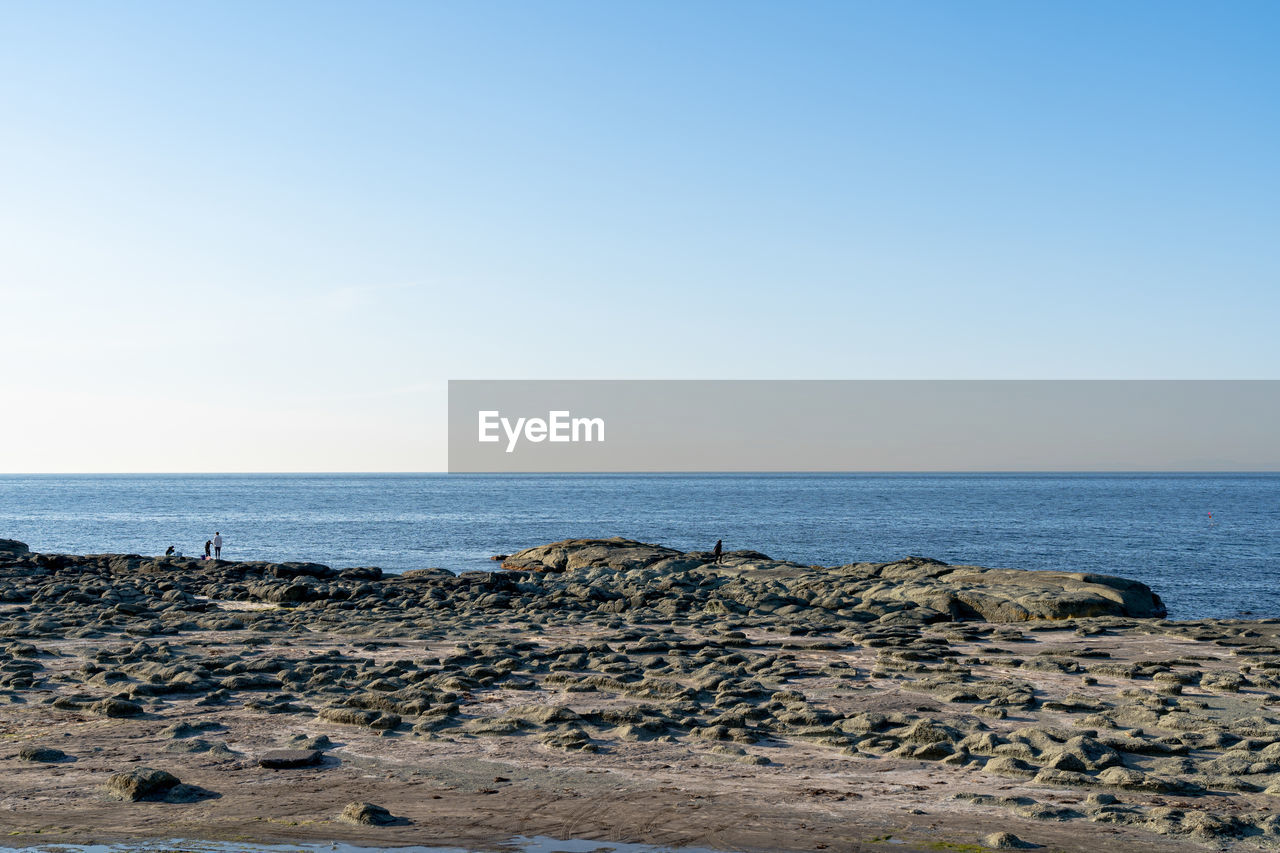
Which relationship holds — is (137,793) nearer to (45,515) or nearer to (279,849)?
(279,849)

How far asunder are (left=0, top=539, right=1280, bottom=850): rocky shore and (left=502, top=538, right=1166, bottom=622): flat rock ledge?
4.64 ft

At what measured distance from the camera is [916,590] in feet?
115

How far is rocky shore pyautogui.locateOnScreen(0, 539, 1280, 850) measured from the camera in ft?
35.2

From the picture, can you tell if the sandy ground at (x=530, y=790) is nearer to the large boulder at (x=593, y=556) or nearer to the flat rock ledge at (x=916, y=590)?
the flat rock ledge at (x=916, y=590)

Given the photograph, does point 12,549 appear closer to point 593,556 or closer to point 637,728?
point 593,556

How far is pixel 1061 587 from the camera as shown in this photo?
114 feet

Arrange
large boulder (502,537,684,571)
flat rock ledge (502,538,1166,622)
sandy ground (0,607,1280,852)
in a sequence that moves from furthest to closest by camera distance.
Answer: large boulder (502,537,684,571), flat rock ledge (502,538,1166,622), sandy ground (0,607,1280,852)

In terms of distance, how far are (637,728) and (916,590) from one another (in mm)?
22249

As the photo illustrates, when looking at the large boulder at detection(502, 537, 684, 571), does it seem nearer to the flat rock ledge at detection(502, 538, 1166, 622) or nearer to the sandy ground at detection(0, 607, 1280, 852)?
the flat rock ledge at detection(502, 538, 1166, 622)

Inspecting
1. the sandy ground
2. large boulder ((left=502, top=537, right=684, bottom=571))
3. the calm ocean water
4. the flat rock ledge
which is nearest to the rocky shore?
the sandy ground

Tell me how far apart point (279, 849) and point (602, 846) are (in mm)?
3228

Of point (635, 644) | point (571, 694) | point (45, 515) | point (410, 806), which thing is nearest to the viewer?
point (410, 806)

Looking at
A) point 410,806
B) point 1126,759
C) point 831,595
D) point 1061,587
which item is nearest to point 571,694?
point 410,806

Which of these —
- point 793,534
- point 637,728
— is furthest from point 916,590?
point 793,534
